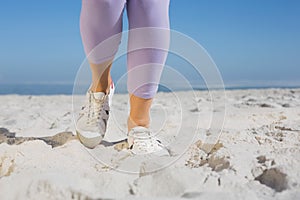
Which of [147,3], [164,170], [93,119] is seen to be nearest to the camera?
[164,170]

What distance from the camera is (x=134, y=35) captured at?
1.38m

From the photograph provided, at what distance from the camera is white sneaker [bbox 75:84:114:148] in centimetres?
144

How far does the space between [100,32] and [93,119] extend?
354mm

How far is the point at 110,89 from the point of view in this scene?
1.60m

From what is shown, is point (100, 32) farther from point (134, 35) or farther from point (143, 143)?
point (143, 143)

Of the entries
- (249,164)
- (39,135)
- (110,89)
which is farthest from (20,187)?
(39,135)

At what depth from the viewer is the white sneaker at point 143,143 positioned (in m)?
1.37

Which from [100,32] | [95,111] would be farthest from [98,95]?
[100,32]

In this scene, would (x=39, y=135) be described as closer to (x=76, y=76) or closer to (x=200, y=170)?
(x=76, y=76)

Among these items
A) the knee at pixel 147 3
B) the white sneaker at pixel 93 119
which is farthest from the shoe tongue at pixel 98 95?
the knee at pixel 147 3

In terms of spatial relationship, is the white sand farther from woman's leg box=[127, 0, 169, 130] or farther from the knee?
the knee

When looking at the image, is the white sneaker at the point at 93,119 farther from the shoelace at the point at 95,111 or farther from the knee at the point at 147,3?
the knee at the point at 147,3

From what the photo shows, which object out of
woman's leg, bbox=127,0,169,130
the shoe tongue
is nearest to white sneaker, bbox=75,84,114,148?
the shoe tongue

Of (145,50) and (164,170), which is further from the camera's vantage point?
(145,50)
